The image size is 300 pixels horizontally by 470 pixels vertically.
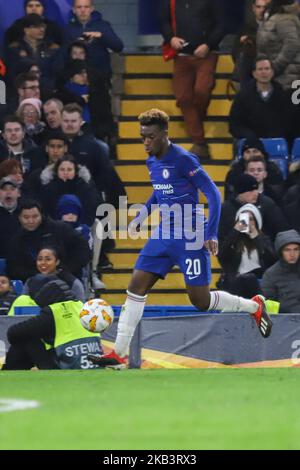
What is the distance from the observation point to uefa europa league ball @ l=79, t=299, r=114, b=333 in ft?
42.3

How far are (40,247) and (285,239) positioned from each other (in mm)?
2523

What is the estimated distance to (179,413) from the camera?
9805mm

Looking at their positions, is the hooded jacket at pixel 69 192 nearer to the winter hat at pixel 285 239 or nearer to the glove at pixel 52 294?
the winter hat at pixel 285 239

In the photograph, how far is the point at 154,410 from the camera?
9.96 m

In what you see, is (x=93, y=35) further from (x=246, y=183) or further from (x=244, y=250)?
(x=244, y=250)

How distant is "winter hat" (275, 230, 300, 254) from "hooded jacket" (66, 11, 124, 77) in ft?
14.1

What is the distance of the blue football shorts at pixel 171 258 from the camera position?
12719 mm

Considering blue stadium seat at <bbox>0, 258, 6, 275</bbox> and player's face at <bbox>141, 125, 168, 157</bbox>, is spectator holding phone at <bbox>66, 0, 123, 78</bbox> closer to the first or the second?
blue stadium seat at <bbox>0, 258, 6, 275</bbox>

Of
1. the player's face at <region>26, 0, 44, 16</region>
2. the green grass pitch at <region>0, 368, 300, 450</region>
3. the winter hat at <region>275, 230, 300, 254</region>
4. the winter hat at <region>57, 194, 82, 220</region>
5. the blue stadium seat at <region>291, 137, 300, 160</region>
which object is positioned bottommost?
the green grass pitch at <region>0, 368, 300, 450</region>

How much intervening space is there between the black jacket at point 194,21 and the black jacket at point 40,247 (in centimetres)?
375

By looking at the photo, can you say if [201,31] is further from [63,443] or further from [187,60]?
[63,443]

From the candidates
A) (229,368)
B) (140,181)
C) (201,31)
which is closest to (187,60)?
(201,31)

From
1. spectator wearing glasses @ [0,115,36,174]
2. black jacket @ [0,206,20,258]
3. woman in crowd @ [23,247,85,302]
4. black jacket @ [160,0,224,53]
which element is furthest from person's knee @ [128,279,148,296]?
black jacket @ [160,0,224,53]

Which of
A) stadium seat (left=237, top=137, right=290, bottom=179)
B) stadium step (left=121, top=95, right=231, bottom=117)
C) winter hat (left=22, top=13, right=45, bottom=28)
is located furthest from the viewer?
stadium step (left=121, top=95, right=231, bottom=117)
